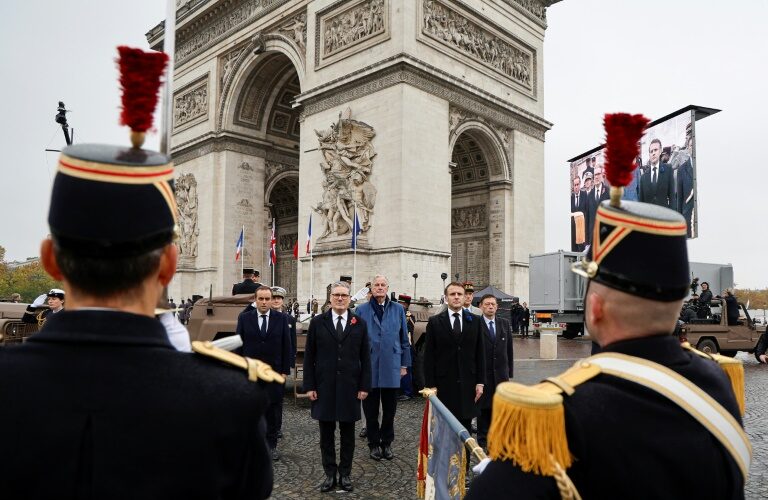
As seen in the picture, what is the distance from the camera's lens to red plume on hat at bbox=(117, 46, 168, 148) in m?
1.43

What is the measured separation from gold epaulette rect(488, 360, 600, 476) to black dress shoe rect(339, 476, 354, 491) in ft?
13.2

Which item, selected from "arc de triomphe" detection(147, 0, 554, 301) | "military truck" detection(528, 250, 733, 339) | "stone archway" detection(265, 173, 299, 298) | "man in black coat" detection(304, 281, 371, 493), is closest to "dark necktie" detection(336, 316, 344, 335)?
"man in black coat" detection(304, 281, 371, 493)

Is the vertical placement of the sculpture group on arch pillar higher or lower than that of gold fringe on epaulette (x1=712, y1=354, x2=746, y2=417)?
higher

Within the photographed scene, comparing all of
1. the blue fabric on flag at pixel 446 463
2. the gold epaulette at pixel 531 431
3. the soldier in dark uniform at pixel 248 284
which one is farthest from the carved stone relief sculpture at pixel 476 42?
the gold epaulette at pixel 531 431

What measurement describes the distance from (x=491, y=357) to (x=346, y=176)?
14876 millimetres

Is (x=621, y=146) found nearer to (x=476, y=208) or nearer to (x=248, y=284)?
(x=248, y=284)

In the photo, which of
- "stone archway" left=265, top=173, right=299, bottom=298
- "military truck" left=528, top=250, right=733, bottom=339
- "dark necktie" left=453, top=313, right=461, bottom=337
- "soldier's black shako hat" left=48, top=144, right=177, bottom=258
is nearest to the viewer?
"soldier's black shako hat" left=48, top=144, right=177, bottom=258

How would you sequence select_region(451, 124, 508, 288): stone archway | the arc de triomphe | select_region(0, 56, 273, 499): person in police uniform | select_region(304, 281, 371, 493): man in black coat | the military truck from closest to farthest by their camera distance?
select_region(0, 56, 273, 499): person in police uniform
select_region(304, 281, 371, 493): man in black coat
the arc de triomphe
the military truck
select_region(451, 124, 508, 288): stone archway

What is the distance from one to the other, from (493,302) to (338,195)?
47.9ft

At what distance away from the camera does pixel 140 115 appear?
4.71 feet

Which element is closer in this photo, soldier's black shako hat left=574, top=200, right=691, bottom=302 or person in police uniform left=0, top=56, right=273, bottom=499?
person in police uniform left=0, top=56, right=273, bottom=499

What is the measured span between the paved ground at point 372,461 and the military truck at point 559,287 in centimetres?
1167

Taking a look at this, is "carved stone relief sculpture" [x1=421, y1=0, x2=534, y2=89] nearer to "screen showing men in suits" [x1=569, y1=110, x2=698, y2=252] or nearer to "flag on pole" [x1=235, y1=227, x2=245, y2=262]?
"screen showing men in suits" [x1=569, y1=110, x2=698, y2=252]

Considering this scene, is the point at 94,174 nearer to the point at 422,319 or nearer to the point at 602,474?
the point at 602,474
